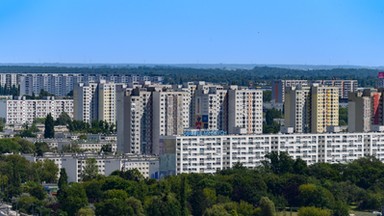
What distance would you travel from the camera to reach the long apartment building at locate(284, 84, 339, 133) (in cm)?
2527

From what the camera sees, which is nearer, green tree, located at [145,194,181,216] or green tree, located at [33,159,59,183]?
green tree, located at [145,194,181,216]

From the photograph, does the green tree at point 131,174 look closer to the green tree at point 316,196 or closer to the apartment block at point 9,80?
the green tree at point 316,196

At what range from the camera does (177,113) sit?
77.7 ft

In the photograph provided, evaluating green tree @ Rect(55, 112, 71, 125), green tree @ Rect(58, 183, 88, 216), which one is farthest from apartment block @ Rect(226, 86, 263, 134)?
green tree @ Rect(58, 183, 88, 216)

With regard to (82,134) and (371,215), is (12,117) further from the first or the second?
(371,215)

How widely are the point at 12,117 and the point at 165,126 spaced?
470 inches

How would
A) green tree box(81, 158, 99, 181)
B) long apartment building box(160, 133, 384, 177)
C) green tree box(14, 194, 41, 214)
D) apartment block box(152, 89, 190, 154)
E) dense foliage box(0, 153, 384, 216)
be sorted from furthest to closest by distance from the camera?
apartment block box(152, 89, 190, 154) < long apartment building box(160, 133, 384, 177) < green tree box(81, 158, 99, 181) < green tree box(14, 194, 41, 214) < dense foliage box(0, 153, 384, 216)

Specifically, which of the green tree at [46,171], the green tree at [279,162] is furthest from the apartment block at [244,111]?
the green tree at [46,171]

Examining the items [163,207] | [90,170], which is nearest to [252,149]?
[90,170]

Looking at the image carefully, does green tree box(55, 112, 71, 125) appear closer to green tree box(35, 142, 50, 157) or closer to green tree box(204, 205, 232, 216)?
green tree box(35, 142, 50, 157)

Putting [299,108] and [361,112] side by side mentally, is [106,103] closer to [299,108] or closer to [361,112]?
[299,108]

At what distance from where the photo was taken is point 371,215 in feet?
56.4

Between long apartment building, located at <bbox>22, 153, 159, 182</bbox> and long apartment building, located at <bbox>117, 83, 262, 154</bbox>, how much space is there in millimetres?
1161

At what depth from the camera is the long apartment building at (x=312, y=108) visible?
25.3 meters
